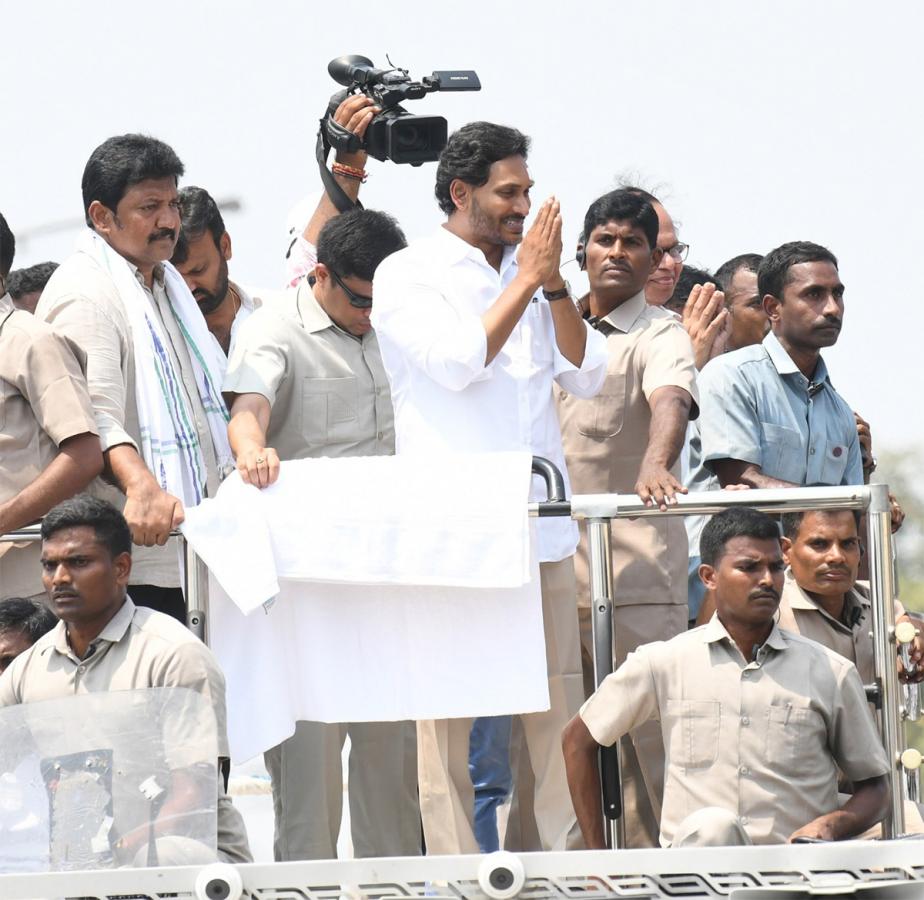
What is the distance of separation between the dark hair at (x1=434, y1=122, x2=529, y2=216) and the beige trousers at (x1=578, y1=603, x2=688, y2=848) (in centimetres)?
141

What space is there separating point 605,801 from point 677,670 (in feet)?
1.38

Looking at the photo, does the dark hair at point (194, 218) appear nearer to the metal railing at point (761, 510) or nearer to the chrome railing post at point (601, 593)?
the metal railing at point (761, 510)

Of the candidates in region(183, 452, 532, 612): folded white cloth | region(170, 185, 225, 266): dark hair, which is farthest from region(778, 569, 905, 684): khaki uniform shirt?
region(170, 185, 225, 266): dark hair

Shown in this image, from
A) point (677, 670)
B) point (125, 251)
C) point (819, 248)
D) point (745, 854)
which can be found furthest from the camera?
point (819, 248)

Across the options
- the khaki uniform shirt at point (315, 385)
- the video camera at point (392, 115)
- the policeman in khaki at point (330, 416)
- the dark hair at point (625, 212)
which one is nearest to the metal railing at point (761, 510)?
the policeman in khaki at point (330, 416)

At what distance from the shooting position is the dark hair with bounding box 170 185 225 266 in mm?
7879

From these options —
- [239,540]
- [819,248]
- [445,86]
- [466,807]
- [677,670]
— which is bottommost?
[466,807]

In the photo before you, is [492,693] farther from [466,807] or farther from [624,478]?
[624,478]

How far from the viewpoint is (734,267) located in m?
8.78

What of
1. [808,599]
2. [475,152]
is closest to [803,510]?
[808,599]

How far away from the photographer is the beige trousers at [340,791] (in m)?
6.55

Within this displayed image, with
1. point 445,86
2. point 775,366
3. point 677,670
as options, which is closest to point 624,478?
point 775,366

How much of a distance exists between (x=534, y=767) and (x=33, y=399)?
1.86 m

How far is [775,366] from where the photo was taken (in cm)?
726
